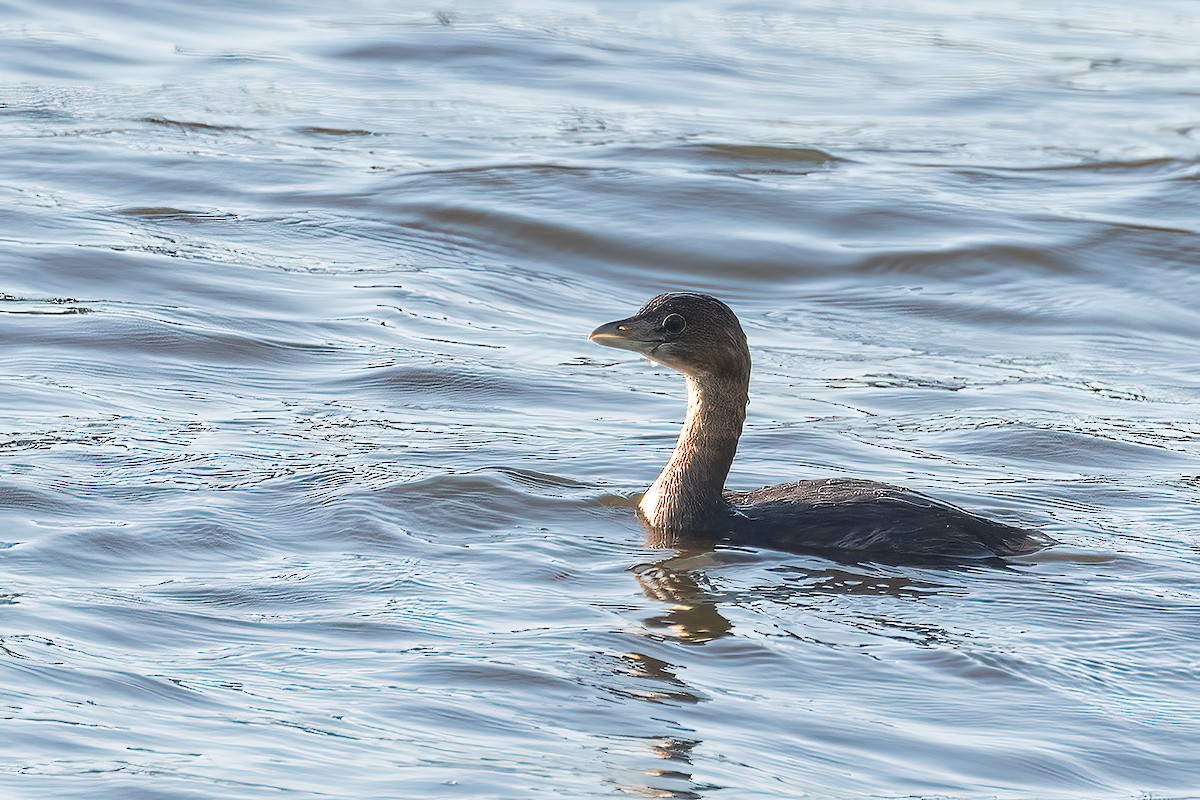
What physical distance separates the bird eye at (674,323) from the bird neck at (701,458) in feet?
0.89

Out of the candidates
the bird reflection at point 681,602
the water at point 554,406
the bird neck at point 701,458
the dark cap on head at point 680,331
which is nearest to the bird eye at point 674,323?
the dark cap on head at point 680,331

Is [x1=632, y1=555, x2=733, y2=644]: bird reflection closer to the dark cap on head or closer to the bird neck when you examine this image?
the bird neck

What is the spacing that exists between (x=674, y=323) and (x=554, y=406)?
75.0 inches

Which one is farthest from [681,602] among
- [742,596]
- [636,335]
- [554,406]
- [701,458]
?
[554,406]

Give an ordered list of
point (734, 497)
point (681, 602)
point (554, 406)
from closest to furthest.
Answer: point (681, 602)
point (734, 497)
point (554, 406)

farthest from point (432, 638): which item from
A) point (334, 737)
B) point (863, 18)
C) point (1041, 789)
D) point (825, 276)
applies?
point (863, 18)

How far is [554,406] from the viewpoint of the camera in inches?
395

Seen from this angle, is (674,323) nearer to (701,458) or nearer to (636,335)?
(636,335)

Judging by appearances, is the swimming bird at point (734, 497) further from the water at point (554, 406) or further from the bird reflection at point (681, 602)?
the bird reflection at point (681, 602)

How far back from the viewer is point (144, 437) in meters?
8.91

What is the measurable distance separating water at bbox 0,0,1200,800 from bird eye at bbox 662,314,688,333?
840 mm

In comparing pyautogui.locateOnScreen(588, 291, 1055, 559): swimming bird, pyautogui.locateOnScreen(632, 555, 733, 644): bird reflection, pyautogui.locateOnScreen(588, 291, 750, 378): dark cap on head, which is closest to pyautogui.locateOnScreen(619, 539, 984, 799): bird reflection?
pyautogui.locateOnScreen(632, 555, 733, 644): bird reflection

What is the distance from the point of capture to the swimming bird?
7.74 meters

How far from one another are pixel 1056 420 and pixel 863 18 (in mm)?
13841
